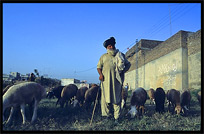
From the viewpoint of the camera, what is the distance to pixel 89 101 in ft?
24.6

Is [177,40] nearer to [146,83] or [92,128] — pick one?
[146,83]

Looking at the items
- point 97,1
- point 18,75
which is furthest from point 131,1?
point 18,75

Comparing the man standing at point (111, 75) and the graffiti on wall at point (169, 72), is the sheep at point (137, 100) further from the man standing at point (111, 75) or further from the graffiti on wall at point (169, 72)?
the graffiti on wall at point (169, 72)

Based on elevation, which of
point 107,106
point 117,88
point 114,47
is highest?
point 114,47

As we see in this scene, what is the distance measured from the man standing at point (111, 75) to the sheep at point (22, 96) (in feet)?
6.48

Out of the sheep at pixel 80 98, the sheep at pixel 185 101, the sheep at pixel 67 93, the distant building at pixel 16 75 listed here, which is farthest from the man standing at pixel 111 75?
the distant building at pixel 16 75

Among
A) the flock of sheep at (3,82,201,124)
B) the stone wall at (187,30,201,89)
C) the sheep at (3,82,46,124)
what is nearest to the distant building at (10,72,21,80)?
the flock of sheep at (3,82,201,124)

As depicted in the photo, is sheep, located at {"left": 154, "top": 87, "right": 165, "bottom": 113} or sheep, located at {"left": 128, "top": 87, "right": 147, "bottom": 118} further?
sheep, located at {"left": 154, "top": 87, "right": 165, "bottom": 113}

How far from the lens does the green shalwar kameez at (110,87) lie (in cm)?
494

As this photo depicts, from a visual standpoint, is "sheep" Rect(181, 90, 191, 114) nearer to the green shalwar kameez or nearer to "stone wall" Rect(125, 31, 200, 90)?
"stone wall" Rect(125, 31, 200, 90)

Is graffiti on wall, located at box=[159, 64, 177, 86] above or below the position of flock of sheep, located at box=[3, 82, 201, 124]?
above

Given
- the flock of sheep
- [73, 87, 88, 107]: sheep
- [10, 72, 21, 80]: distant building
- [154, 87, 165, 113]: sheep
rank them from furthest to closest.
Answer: [10, 72, 21, 80]: distant building
[73, 87, 88, 107]: sheep
[154, 87, 165, 113]: sheep
the flock of sheep

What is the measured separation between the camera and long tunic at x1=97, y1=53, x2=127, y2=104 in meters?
4.95

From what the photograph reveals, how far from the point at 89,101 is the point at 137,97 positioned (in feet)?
6.92
